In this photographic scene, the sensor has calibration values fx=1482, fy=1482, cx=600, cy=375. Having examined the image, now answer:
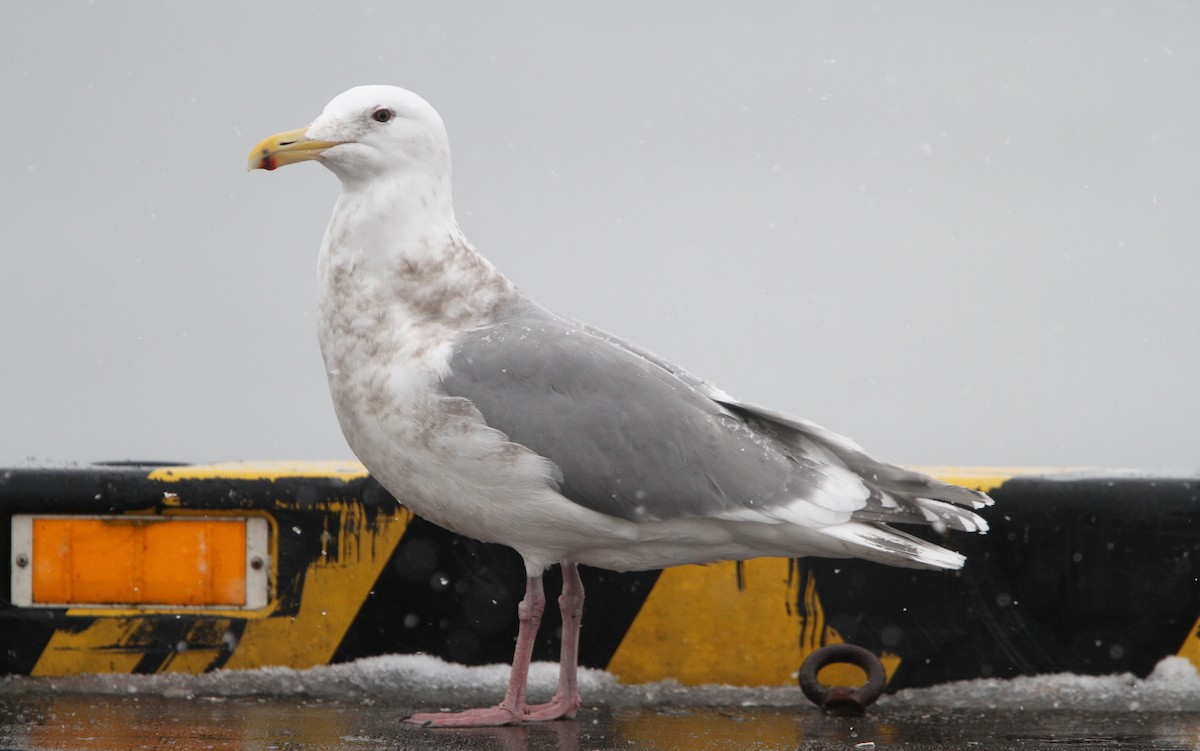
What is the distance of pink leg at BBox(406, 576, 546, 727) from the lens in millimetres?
4067

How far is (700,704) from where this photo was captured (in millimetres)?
4371

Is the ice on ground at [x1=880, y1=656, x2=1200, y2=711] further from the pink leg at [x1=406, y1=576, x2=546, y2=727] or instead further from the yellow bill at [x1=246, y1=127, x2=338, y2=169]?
the yellow bill at [x1=246, y1=127, x2=338, y2=169]

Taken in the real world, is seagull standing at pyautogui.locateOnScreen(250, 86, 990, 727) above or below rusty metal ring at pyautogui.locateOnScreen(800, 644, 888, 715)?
above

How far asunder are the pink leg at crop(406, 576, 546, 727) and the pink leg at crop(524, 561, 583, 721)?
0.21 ft

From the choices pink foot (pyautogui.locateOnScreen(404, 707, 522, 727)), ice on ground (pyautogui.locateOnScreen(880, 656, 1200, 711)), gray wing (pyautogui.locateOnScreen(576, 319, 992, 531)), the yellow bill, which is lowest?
pink foot (pyautogui.locateOnScreen(404, 707, 522, 727))

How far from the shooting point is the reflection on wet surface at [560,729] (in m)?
3.71

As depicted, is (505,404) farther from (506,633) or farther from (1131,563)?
(1131,563)

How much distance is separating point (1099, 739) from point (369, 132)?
263 cm

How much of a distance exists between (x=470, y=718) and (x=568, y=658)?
0.35 metres

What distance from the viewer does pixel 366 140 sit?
435cm

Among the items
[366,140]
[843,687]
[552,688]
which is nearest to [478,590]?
[552,688]

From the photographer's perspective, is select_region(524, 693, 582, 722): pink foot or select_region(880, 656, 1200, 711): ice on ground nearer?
select_region(524, 693, 582, 722): pink foot

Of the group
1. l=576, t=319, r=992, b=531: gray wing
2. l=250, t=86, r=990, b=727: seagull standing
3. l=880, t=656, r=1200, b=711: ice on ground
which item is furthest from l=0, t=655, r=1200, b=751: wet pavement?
l=576, t=319, r=992, b=531: gray wing

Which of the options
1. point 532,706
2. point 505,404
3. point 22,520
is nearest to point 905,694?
point 532,706
